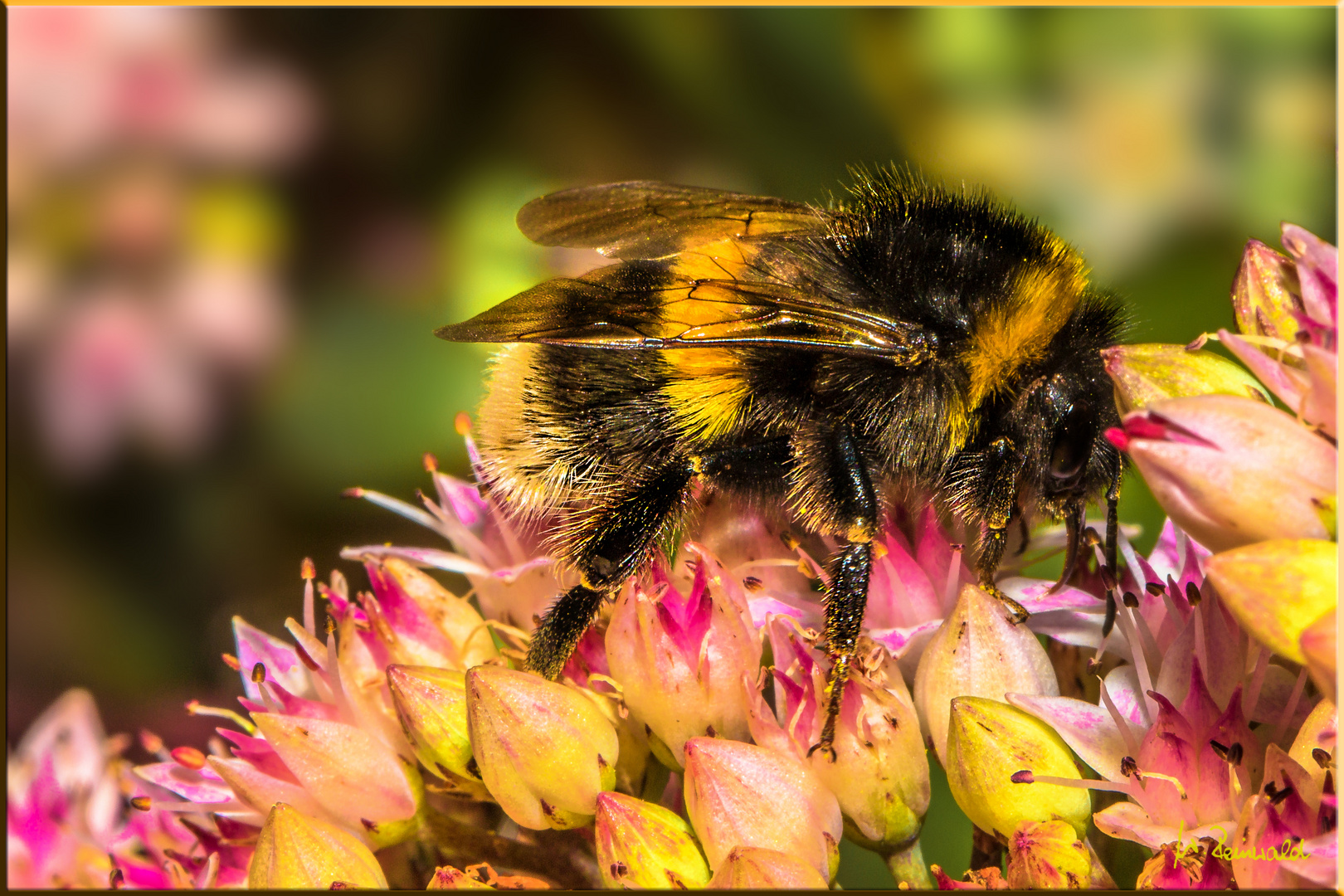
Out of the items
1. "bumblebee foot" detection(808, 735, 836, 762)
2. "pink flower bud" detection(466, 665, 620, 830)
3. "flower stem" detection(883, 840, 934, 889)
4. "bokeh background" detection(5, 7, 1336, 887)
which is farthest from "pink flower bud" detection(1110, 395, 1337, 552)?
"bokeh background" detection(5, 7, 1336, 887)

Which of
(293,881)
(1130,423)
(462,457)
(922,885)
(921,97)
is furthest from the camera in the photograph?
(921,97)

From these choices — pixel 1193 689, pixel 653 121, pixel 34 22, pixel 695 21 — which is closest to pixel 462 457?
pixel 653 121

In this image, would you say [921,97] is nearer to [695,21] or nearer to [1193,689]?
[695,21]

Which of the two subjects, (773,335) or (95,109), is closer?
(773,335)

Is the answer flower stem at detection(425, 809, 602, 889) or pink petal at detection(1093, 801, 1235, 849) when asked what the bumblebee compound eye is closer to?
pink petal at detection(1093, 801, 1235, 849)

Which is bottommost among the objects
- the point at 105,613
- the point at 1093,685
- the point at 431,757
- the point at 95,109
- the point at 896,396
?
the point at 105,613

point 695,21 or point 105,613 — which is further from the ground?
point 695,21

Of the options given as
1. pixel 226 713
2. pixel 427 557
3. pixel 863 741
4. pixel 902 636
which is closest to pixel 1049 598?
pixel 902 636
